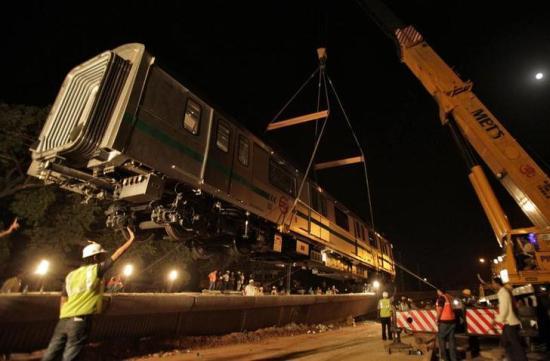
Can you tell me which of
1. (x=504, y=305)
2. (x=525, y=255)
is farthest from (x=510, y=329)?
(x=525, y=255)

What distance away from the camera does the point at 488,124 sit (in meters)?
8.16

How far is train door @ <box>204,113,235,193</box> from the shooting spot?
6.34 meters

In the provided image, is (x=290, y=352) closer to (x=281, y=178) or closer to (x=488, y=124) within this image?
(x=281, y=178)

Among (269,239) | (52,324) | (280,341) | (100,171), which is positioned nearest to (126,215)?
(100,171)

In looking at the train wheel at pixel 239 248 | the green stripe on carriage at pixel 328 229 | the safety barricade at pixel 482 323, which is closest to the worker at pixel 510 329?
the safety barricade at pixel 482 323

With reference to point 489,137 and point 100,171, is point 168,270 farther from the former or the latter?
point 489,137

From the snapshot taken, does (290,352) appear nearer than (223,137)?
No

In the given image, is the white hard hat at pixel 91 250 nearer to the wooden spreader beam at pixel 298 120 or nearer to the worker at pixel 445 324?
the worker at pixel 445 324

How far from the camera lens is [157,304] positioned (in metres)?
6.23

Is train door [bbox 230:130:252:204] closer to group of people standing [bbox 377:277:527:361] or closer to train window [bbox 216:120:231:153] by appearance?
train window [bbox 216:120:231:153]

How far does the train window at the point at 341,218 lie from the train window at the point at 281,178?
315 centimetres

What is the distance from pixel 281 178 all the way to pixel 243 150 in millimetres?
1718

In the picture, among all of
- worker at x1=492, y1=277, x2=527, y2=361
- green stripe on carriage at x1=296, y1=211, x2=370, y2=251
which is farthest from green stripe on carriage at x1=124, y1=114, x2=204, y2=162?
worker at x1=492, y1=277, x2=527, y2=361

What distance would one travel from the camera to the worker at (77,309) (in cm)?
302
